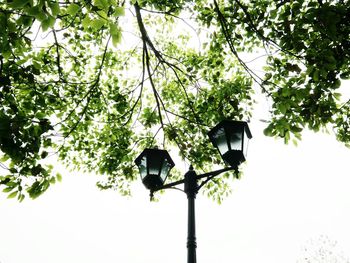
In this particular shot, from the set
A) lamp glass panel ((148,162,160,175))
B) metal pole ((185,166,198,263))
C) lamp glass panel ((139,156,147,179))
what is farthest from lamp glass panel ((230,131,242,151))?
lamp glass panel ((139,156,147,179))

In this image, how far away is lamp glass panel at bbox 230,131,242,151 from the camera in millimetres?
4141

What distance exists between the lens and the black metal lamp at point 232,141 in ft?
13.5

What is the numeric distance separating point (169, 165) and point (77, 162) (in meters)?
5.96

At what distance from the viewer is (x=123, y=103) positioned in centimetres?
884

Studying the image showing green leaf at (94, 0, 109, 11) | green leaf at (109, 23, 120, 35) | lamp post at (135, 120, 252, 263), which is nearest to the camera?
green leaf at (94, 0, 109, 11)

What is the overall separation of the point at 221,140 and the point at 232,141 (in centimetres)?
16

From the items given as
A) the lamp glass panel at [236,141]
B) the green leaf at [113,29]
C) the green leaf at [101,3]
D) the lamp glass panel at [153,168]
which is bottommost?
the lamp glass panel at [153,168]

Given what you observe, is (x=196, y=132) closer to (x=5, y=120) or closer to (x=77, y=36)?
(x=77, y=36)

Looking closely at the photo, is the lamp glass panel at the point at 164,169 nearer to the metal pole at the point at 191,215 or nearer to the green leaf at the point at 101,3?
the metal pole at the point at 191,215

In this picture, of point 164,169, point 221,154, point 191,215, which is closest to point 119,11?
point 221,154

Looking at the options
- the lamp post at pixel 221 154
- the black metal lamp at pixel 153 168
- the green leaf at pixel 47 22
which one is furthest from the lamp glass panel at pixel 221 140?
the green leaf at pixel 47 22

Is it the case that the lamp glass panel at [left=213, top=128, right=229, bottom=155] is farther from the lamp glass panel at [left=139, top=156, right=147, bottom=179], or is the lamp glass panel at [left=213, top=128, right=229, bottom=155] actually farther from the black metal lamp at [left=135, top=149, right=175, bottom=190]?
the lamp glass panel at [left=139, top=156, right=147, bottom=179]

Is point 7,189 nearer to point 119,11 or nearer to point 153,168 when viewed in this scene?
point 153,168

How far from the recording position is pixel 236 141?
4.15 m
